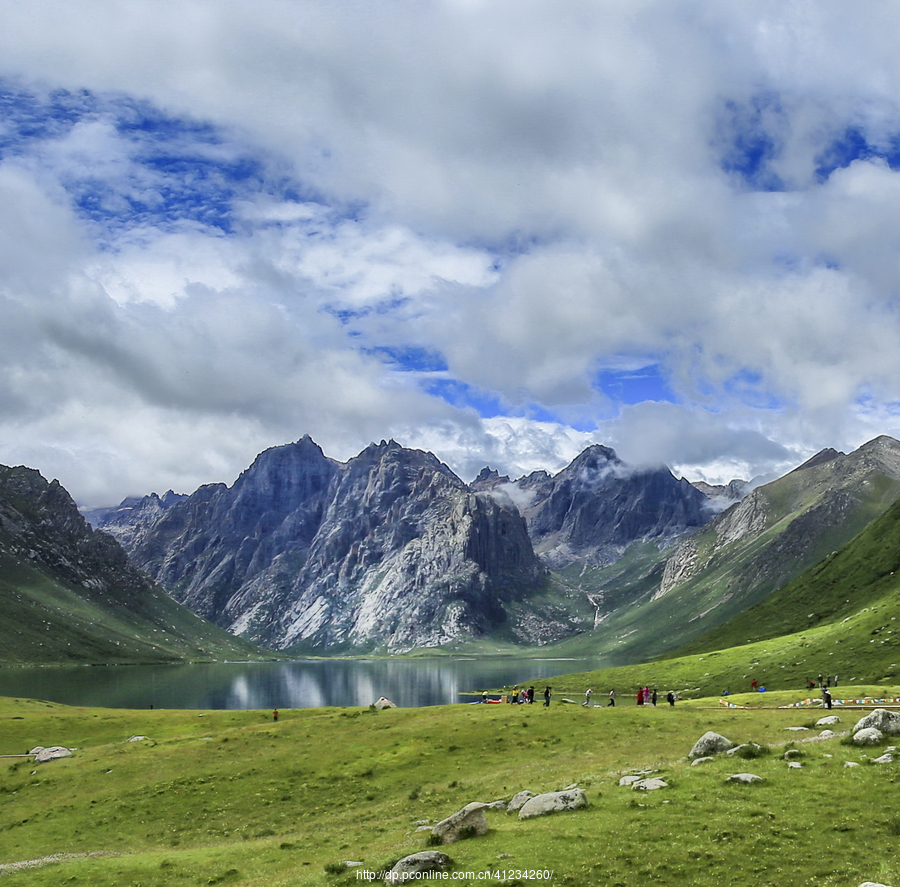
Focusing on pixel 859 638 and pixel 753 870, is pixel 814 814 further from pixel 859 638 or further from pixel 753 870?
pixel 859 638

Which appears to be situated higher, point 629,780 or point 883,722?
point 883,722

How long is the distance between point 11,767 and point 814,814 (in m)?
69.8

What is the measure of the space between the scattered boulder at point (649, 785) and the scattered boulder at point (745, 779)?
116 inches

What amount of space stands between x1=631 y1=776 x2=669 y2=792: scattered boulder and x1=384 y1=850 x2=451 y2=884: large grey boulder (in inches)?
462

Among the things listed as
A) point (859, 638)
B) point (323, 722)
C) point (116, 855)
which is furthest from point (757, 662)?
point (116, 855)

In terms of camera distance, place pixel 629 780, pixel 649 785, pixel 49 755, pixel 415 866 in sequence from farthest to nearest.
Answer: pixel 49 755 → pixel 629 780 → pixel 649 785 → pixel 415 866

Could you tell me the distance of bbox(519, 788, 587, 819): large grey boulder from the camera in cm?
3316

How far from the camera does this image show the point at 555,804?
33.6m

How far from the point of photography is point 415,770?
55.5 metres

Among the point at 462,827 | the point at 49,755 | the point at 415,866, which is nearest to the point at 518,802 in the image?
the point at 462,827

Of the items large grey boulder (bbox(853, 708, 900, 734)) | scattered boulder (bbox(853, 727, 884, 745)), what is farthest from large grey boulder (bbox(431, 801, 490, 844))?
large grey boulder (bbox(853, 708, 900, 734))

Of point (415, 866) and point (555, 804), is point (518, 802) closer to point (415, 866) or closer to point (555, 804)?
point (555, 804)

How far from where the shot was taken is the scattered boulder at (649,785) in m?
34.6

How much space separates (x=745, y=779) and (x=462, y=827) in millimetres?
13102
